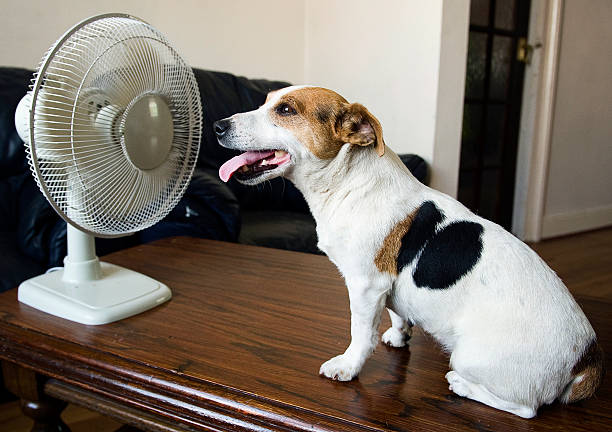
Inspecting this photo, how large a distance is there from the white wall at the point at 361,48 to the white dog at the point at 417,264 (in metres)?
1.97

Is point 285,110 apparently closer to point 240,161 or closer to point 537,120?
point 240,161

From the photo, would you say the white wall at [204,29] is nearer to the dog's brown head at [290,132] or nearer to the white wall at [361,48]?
the white wall at [361,48]

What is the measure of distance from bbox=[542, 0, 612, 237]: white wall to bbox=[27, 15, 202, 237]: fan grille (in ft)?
11.2

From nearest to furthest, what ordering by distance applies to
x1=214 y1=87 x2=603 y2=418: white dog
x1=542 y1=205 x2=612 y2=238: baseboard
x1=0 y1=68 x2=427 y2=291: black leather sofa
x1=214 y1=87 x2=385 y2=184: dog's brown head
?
x1=214 y1=87 x2=603 y2=418: white dog
x1=214 y1=87 x2=385 y2=184: dog's brown head
x1=0 y1=68 x2=427 y2=291: black leather sofa
x1=542 y1=205 x2=612 y2=238: baseboard

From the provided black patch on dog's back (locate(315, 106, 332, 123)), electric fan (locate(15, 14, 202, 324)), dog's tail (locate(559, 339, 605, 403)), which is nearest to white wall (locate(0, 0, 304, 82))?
electric fan (locate(15, 14, 202, 324))

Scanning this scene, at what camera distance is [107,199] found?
3.09 feet

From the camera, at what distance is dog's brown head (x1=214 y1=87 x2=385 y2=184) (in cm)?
78

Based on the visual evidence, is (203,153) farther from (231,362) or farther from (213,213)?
(231,362)

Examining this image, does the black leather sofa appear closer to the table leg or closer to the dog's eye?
the table leg

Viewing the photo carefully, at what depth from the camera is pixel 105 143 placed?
0.90 m

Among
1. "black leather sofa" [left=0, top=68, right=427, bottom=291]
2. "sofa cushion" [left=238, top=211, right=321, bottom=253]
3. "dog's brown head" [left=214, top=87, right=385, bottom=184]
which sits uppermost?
"dog's brown head" [left=214, top=87, right=385, bottom=184]

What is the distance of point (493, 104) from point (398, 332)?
3055 millimetres

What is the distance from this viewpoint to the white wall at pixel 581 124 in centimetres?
369

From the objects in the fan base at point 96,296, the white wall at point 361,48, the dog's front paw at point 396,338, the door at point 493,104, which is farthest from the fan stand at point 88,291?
the door at point 493,104
